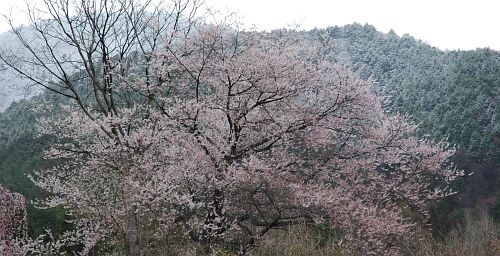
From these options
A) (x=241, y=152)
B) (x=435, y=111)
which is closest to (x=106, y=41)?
(x=241, y=152)

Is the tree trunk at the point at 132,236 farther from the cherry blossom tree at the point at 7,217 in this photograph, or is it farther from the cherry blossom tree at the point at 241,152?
the cherry blossom tree at the point at 7,217

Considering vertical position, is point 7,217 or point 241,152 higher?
point 241,152

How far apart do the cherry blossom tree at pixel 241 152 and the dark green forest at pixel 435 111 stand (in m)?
10.6

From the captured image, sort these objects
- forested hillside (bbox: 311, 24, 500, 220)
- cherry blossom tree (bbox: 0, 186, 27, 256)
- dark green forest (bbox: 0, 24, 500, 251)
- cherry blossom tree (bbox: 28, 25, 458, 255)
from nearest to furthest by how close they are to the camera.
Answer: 1. cherry blossom tree (bbox: 0, 186, 27, 256)
2. cherry blossom tree (bbox: 28, 25, 458, 255)
3. dark green forest (bbox: 0, 24, 500, 251)
4. forested hillside (bbox: 311, 24, 500, 220)

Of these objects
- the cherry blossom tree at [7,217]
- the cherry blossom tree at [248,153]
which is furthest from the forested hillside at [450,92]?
the cherry blossom tree at [7,217]

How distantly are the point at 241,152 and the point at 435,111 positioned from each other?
26141 mm

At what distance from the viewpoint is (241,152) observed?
795 centimetres

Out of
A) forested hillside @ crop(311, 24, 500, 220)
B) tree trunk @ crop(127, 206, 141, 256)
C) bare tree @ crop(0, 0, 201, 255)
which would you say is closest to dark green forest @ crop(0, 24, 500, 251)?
forested hillside @ crop(311, 24, 500, 220)

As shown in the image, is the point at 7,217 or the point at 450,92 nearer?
the point at 7,217

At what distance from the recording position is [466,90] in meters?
32.4

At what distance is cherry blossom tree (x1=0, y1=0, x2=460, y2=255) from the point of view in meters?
7.32

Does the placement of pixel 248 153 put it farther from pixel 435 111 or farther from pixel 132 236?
pixel 435 111

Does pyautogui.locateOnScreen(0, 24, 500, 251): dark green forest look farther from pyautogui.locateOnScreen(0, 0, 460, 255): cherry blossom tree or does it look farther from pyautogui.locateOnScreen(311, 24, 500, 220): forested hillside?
pyautogui.locateOnScreen(0, 0, 460, 255): cherry blossom tree

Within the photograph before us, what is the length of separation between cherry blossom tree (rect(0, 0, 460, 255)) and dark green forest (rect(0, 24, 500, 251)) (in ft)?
34.8
